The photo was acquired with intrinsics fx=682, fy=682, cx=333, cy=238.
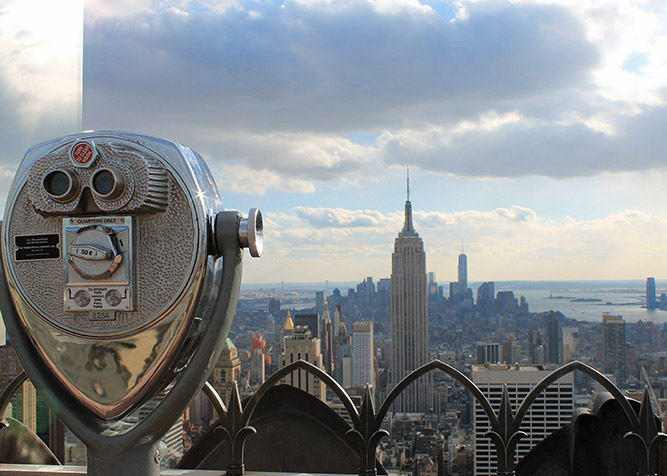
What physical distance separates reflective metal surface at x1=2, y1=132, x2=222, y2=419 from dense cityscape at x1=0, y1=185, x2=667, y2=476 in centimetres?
15

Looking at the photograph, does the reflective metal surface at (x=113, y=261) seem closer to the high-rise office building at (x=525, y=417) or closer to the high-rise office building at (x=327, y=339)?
the high-rise office building at (x=525, y=417)

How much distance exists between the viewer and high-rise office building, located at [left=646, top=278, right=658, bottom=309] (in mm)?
9289

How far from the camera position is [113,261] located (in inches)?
56.0

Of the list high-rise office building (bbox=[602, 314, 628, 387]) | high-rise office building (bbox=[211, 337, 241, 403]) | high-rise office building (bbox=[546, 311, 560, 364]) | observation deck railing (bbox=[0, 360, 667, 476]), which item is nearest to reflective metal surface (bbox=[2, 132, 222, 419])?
high-rise office building (bbox=[211, 337, 241, 403])

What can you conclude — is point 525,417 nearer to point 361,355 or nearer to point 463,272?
point 361,355

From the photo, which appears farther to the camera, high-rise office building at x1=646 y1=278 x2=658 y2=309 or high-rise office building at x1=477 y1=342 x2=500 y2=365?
high-rise office building at x1=477 y1=342 x2=500 y2=365

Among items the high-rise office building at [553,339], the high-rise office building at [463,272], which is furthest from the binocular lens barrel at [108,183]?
the high-rise office building at [463,272]

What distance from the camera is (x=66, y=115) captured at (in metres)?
2.93

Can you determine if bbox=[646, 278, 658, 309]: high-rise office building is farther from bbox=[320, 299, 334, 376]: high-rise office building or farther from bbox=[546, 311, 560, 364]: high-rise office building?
bbox=[320, 299, 334, 376]: high-rise office building

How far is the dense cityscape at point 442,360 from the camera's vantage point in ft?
7.21

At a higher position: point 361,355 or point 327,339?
point 327,339

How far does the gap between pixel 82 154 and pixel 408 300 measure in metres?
40.0

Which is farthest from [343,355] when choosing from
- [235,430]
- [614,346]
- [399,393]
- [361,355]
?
[399,393]

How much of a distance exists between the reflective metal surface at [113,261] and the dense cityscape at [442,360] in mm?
152
